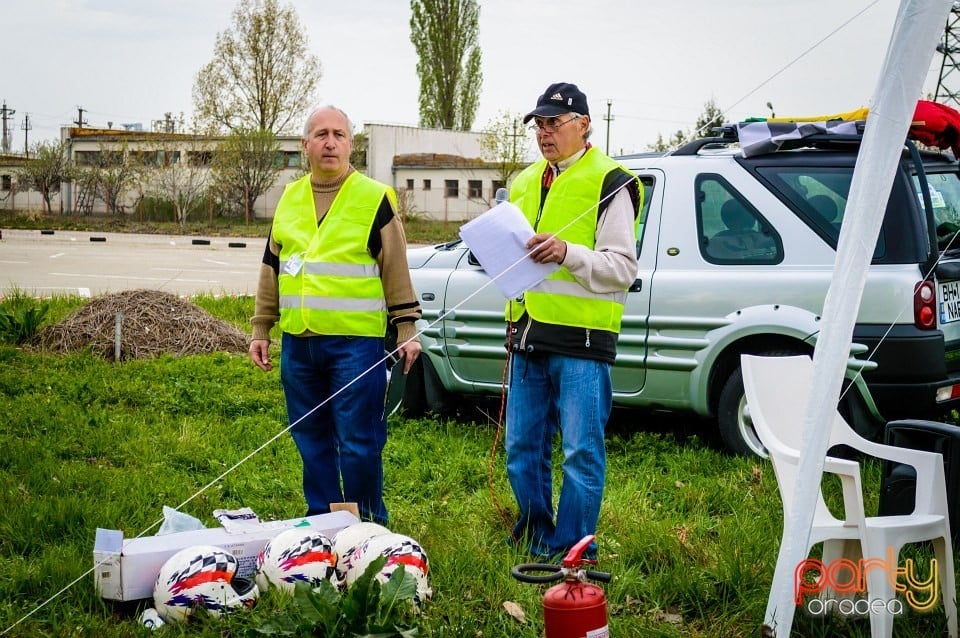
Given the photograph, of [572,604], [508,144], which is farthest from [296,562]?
[508,144]

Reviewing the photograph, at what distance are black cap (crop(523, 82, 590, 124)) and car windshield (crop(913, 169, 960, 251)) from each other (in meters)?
2.80

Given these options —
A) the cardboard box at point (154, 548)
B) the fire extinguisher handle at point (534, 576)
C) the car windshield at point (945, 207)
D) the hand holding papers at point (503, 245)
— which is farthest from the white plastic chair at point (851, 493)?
the car windshield at point (945, 207)

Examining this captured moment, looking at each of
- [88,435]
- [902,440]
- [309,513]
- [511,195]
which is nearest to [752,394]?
[902,440]

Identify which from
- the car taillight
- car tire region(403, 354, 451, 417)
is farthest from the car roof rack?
car tire region(403, 354, 451, 417)

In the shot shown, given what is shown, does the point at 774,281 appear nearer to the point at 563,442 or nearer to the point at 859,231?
the point at 563,442

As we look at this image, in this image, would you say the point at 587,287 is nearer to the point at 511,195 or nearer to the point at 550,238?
the point at 550,238

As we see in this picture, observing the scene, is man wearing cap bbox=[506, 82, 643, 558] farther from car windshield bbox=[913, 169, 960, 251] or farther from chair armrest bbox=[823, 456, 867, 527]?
car windshield bbox=[913, 169, 960, 251]

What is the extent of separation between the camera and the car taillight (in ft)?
18.9

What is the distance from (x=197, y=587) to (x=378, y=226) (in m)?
1.71

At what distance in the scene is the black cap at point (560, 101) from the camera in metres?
4.34

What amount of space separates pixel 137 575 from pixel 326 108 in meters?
2.12

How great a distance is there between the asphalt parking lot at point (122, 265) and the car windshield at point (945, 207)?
10.3 m

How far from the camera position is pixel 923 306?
578 centimetres

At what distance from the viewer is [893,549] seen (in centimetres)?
361
